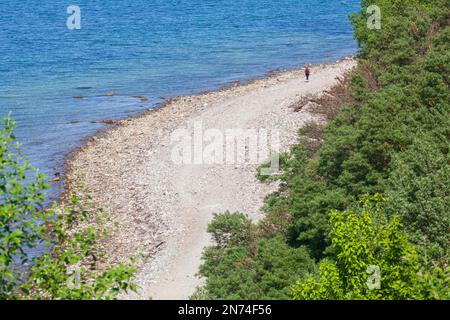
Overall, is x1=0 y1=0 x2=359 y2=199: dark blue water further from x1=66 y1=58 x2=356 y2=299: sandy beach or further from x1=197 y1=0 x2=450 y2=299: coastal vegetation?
x1=197 y1=0 x2=450 y2=299: coastal vegetation

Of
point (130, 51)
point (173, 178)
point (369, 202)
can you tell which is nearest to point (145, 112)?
point (173, 178)

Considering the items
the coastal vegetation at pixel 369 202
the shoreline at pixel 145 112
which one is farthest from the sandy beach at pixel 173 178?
the coastal vegetation at pixel 369 202

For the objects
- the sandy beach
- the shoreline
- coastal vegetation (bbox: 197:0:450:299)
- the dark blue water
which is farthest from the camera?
the dark blue water

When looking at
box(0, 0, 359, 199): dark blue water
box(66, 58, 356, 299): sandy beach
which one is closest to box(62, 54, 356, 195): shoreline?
box(66, 58, 356, 299): sandy beach

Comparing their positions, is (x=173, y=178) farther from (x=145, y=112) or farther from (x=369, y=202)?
(x=369, y=202)

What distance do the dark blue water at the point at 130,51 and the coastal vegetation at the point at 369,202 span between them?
22281 mm

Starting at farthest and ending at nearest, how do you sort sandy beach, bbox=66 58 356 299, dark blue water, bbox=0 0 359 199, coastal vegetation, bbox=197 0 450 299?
dark blue water, bbox=0 0 359 199 < sandy beach, bbox=66 58 356 299 < coastal vegetation, bbox=197 0 450 299

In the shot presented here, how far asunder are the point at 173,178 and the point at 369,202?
22550 millimetres

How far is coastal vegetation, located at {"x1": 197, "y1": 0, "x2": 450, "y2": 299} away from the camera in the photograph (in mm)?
16047

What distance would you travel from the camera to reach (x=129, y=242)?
3534cm

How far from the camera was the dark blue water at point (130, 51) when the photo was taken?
202 feet

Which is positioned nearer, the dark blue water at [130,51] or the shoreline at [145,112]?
the shoreline at [145,112]

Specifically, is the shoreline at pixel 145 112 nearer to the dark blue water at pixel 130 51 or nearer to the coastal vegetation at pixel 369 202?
the dark blue water at pixel 130 51

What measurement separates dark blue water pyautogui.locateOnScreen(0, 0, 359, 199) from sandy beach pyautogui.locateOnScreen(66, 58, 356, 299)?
143 inches
